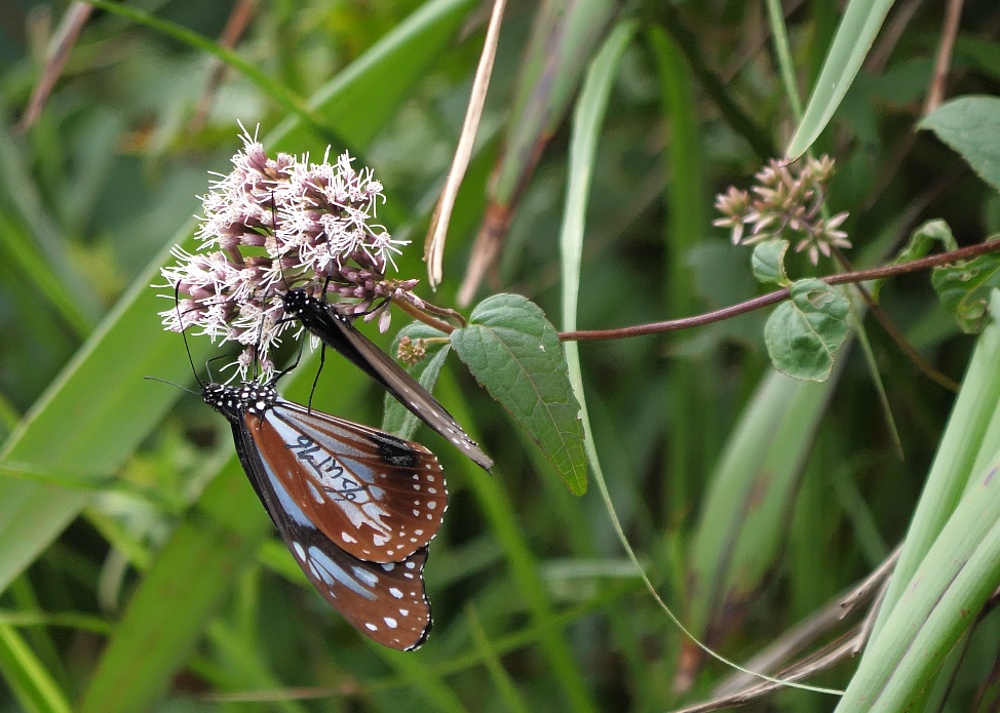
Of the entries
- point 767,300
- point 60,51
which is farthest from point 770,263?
point 60,51

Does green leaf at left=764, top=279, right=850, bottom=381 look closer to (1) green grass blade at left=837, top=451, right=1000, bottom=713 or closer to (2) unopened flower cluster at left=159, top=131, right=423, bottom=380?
(1) green grass blade at left=837, top=451, right=1000, bottom=713

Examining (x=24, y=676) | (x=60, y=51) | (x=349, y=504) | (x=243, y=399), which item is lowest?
(x=24, y=676)

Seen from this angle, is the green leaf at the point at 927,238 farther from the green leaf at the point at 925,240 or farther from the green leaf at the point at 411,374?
the green leaf at the point at 411,374

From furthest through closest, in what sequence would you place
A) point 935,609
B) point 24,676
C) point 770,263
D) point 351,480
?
point 24,676 < point 351,480 < point 770,263 < point 935,609

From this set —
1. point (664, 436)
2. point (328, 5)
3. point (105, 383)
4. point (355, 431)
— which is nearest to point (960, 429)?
point (355, 431)

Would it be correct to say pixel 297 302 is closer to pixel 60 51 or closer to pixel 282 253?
pixel 282 253

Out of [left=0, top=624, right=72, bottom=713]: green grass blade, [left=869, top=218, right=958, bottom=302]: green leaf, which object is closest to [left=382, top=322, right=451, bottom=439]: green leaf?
[left=869, top=218, right=958, bottom=302]: green leaf

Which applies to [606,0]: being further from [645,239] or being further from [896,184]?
[645,239]
